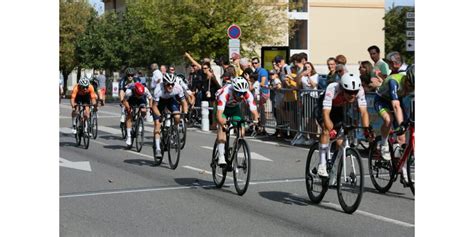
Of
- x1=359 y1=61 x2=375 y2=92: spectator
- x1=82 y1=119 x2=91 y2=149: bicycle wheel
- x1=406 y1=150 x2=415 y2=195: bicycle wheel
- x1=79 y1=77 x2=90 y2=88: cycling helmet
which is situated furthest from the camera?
x1=82 y1=119 x2=91 y2=149: bicycle wheel

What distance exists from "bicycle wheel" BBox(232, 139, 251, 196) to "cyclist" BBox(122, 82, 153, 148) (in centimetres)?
610

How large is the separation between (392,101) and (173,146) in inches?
173

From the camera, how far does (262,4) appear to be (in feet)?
155

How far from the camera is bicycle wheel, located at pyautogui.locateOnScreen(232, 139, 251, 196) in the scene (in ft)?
37.4

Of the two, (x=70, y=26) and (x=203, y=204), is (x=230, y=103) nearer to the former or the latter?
(x=203, y=204)

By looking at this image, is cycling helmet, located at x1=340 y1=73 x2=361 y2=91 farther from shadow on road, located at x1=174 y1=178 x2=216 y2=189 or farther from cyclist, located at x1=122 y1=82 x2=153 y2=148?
cyclist, located at x1=122 y1=82 x2=153 y2=148

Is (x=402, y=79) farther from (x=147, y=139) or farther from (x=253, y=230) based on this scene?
(x=147, y=139)

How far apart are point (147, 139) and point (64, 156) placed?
12.7ft

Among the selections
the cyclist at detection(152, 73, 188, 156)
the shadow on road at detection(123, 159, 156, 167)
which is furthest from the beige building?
the cyclist at detection(152, 73, 188, 156)

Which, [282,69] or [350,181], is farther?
[282,69]

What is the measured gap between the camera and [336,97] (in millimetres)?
10391

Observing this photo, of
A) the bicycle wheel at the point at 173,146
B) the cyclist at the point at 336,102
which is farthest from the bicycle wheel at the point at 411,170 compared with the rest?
the bicycle wheel at the point at 173,146

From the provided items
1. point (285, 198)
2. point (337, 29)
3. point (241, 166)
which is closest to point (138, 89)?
point (241, 166)

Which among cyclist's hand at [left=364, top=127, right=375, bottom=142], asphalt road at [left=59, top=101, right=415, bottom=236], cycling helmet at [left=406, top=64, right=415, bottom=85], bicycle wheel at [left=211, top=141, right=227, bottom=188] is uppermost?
cycling helmet at [left=406, top=64, right=415, bottom=85]
